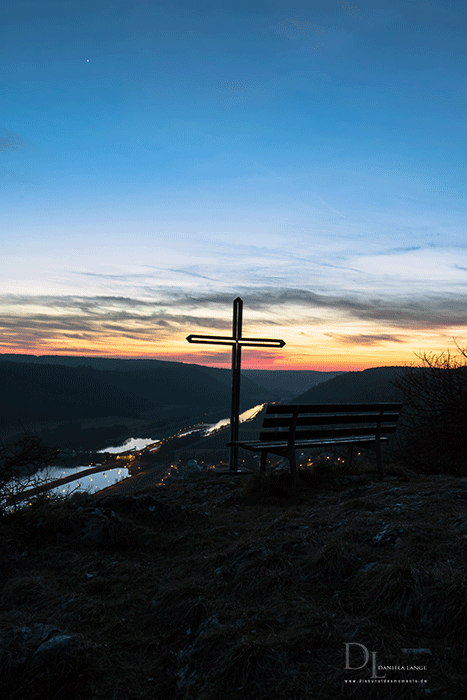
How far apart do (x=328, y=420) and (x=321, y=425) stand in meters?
0.49

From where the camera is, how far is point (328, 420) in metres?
6.86

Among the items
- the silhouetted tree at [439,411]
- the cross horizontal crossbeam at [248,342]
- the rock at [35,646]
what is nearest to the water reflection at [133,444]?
the silhouetted tree at [439,411]

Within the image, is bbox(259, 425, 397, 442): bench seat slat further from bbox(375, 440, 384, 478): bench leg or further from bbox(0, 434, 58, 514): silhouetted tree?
bbox(0, 434, 58, 514): silhouetted tree

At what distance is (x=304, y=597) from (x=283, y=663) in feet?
2.42

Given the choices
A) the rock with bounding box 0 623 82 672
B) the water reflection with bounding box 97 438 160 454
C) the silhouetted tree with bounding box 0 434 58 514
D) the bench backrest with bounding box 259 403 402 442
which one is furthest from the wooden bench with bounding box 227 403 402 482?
the water reflection with bounding box 97 438 160 454

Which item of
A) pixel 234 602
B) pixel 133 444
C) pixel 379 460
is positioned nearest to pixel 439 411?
pixel 379 460

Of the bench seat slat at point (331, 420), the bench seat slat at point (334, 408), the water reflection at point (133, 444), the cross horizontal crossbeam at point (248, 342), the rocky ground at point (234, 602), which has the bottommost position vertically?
the water reflection at point (133, 444)

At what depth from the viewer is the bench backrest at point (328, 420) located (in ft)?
21.8

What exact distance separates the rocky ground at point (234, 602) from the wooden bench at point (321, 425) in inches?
67.3

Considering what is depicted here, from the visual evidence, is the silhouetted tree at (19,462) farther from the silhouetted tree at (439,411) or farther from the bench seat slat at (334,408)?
the silhouetted tree at (439,411)

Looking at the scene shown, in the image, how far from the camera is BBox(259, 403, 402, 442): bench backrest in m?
6.65

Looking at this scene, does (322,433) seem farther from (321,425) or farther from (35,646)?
(35,646)

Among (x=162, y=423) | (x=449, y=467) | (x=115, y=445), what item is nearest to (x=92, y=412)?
(x=162, y=423)

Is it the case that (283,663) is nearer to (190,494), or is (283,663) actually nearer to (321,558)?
(321,558)
